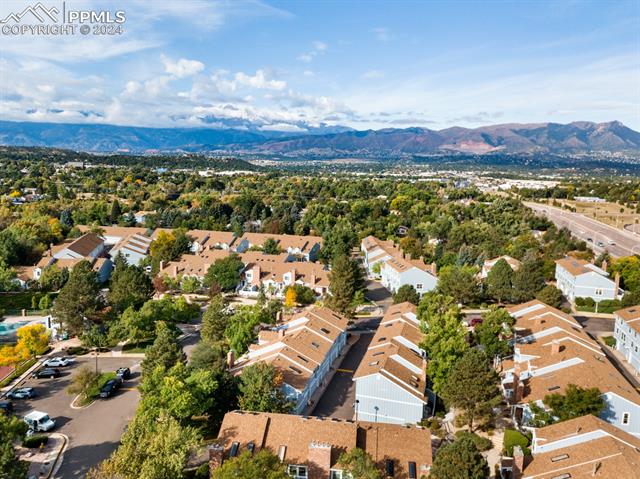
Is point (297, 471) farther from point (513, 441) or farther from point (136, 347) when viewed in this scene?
point (136, 347)

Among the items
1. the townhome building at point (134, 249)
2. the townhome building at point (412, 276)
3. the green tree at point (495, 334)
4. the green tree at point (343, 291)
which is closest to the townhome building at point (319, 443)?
the green tree at point (495, 334)

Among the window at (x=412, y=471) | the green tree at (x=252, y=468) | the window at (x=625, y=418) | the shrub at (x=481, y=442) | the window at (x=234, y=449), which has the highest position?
the green tree at (x=252, y=468)

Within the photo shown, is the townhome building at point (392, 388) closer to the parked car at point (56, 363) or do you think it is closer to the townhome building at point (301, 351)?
the townhome building at point (301, 351)

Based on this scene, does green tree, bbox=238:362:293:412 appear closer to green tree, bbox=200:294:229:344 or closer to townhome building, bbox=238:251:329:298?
green tree, bbox=200:294:229:344

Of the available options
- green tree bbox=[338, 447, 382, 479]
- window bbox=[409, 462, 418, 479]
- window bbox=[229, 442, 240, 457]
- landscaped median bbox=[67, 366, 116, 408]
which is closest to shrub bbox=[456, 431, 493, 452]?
window bbox=[409, 462, 418, 479]

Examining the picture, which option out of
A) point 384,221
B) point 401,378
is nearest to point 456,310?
point 401,378
